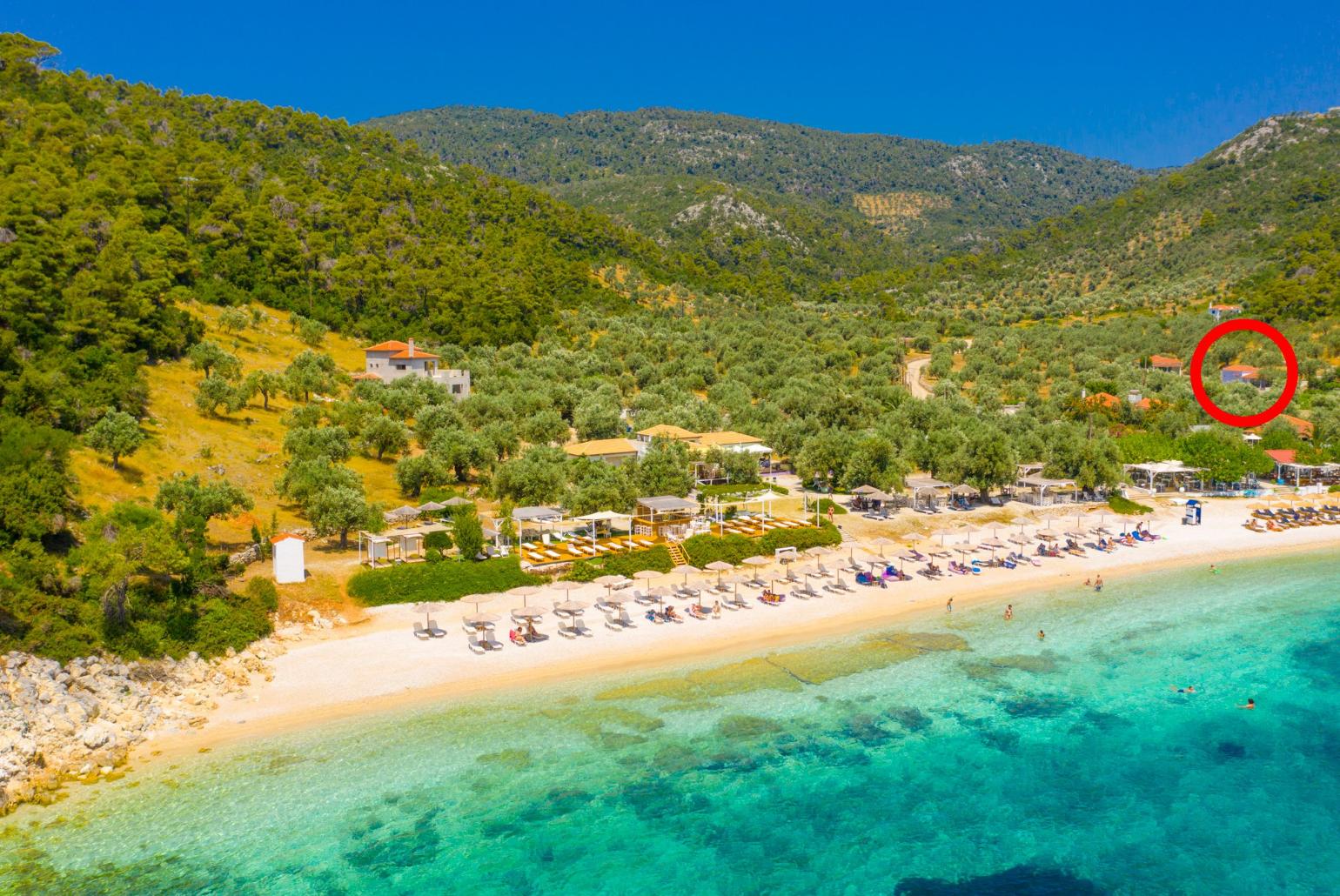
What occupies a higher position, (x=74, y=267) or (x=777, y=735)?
(x=74, y=267)

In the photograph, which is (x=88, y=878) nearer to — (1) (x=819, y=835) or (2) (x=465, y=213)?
(1) (x=819, y=835)

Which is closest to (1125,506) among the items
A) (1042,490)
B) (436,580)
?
(1042,490)

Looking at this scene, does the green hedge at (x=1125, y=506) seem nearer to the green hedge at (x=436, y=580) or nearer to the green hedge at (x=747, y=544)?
the green hedge at (x=747, y=544)

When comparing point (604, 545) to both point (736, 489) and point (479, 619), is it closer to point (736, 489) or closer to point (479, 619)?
point (479, 619)

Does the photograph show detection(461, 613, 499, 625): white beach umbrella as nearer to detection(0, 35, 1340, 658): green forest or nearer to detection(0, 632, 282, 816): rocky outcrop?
detection(0, 632, 282, 816): rocky outcrop

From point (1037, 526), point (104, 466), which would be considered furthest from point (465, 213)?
point (1037, 526)

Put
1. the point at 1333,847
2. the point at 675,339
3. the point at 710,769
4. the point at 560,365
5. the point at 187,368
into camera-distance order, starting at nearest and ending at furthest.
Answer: the point at 1333,847
the point at 710,769
the point at 187,368
the point at 560,365
the point at 675,339

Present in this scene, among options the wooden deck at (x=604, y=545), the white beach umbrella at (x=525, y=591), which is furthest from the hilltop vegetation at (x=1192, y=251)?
the white beach umbrella at (x=525, y=591)
